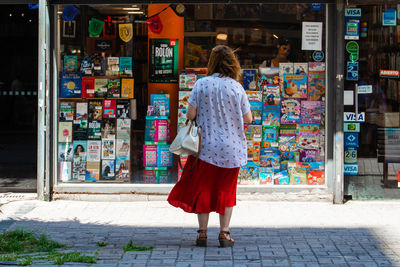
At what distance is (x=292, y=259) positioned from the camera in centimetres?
535

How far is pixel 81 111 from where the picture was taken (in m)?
8.41

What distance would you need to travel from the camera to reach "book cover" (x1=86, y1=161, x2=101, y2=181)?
8.38 m

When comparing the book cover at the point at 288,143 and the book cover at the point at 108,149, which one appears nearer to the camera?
the book cover at the point at 288,143

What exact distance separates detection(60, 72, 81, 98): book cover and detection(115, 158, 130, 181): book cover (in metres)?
1.07

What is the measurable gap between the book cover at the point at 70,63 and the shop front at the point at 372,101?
3600 millimetres

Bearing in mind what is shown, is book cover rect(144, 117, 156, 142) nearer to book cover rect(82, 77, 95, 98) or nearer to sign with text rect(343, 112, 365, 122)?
book cover rect(82, 77, 95, 98)

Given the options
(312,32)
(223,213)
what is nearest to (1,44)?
(312,32)

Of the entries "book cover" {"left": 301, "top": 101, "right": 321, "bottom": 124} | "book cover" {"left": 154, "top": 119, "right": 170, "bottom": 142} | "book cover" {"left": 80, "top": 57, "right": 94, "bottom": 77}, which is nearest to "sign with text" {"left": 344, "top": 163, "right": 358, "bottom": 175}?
"book cover" {"left": 301, "top": 101, "right": 321, "bottom": 124}

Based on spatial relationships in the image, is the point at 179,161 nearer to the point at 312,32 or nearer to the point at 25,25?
the point at 312,32

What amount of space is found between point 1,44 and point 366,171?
218 inches

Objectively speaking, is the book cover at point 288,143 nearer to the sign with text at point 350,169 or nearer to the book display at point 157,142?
the sign with text at point 350,169

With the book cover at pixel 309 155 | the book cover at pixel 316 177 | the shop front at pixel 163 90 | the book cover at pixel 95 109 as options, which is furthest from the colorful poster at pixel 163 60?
the book cover at pixel 316 177

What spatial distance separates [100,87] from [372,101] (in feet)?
11.9

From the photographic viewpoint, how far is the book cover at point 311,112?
8.19 meters
